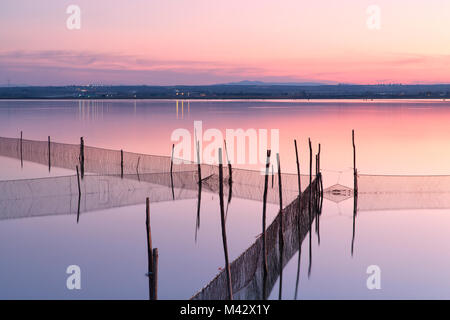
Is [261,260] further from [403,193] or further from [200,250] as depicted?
[403,193]

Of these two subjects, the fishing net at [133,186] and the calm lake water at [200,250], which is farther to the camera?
the fishing net at [133,186]

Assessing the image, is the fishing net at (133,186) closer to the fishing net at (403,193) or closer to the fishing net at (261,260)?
the fishing net at (403,193)

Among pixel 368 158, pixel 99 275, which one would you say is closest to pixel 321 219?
pixel 99 275

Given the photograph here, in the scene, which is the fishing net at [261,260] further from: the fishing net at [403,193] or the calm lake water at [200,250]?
the fishing net at [403,193]

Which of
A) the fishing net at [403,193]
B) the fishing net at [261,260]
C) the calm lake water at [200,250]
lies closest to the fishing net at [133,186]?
the calm lake water at [200,250]

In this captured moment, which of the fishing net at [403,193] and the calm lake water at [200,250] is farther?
the fishing net at [403,193]

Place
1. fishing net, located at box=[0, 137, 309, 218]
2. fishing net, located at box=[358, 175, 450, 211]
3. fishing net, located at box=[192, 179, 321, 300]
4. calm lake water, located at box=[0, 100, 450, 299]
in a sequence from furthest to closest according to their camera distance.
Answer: fishing net, located at box=[358, 175, 450, 211]
fishing net, located at box=[0, 137, 309, 218]
calm lake water, located at box=[0, 100, 450, 299]
fishing net, located at box=[192, 179, 321, 300]

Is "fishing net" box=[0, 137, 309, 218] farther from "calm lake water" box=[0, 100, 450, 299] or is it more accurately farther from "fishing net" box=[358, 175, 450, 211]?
"fishing net" box=[358, 175, 450, 211]

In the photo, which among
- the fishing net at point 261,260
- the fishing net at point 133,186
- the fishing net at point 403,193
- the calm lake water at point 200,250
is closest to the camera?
the fishing net at point 261,260

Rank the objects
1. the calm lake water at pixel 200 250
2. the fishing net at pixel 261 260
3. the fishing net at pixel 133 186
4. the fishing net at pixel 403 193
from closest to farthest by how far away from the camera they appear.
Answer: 1. the fishing net at pixel 261 260
2. the calm lake water at pixel 200 250
3. the fishing net at pixel 133 186
4. the fishing net at pixel 403 193

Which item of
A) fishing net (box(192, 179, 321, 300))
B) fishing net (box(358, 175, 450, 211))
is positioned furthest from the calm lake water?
fishing net (box(192, 179, 321, 300))

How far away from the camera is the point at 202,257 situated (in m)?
11.2

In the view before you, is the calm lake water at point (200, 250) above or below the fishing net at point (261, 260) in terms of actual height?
below
